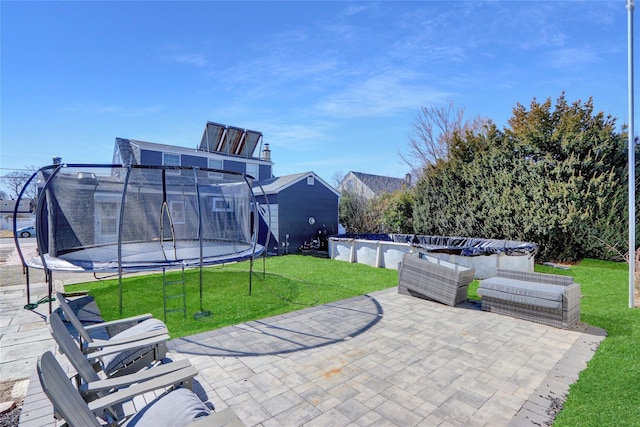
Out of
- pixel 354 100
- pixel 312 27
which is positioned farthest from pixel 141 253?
pixel 354 100

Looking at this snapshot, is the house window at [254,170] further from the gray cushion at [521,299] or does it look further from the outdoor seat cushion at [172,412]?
the outdoor seat cushion at [172,412]

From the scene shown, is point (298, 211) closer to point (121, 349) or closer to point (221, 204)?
point (221, 204)

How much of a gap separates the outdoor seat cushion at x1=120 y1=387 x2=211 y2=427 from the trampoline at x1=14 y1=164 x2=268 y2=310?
123 inches

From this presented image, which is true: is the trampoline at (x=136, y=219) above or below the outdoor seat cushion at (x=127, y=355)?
above

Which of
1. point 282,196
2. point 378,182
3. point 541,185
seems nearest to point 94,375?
point 282,196

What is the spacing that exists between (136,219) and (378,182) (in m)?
25.1

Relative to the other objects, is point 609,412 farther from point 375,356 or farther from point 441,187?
point 441,187

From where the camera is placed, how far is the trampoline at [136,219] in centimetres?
562

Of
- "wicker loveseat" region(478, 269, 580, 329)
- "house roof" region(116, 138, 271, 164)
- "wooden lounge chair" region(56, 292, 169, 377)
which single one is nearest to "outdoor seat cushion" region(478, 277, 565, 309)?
"wicker loveseat" region(478, 269, 580, 329)

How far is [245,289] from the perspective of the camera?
306 inches

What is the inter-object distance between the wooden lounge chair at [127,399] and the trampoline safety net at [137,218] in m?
3.16

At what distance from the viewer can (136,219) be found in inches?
311

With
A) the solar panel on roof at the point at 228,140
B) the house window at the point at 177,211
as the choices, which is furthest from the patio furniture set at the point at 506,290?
the solar panel on roof at the point at 228,140

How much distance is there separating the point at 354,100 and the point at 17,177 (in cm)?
3966
